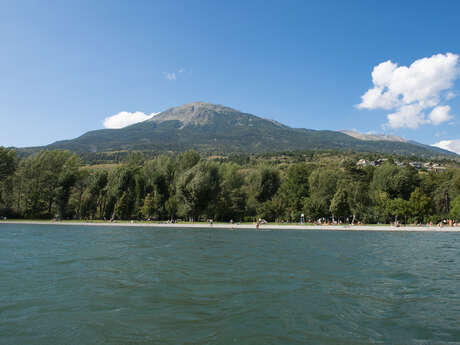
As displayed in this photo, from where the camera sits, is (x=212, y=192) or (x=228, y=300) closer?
(x=228, y=300)

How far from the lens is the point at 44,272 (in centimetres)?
1728

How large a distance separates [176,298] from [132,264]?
8.40 meters

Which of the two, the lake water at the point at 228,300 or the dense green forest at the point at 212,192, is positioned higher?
the dense green forest at the point at 212,192

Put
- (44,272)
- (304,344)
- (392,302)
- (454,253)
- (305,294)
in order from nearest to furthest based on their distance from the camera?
(304,344) < (392,302) < (305,294) < (44,272) < (454,253)

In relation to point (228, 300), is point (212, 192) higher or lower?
higher

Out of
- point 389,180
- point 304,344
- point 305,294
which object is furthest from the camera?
point 389,180

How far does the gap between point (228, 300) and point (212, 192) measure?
197 feet

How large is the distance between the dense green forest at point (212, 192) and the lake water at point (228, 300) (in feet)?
160

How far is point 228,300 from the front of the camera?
39.2 feet

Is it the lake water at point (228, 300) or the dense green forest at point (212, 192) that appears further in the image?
the dense green forest at point (212, 192)

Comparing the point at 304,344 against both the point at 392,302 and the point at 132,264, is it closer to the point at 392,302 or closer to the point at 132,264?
the point at 392,302

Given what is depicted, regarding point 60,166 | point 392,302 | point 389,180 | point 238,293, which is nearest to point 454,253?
point 392,302

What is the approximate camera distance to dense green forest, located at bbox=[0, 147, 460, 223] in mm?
69125

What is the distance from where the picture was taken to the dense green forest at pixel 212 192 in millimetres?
69125
